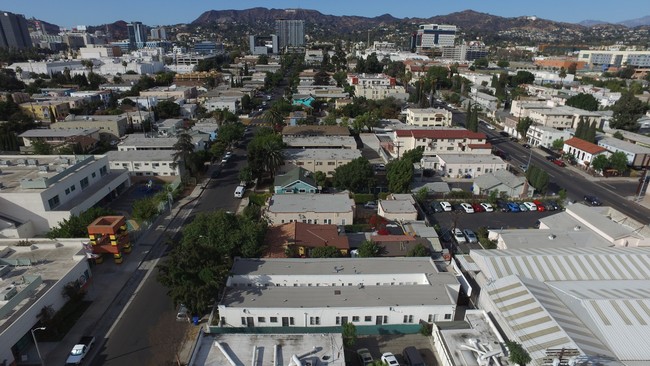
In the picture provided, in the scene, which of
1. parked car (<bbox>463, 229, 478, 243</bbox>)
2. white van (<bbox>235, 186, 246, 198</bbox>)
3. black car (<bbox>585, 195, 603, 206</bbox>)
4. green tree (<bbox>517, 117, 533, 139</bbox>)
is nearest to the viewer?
parked car (<bbox>463, 229, 478, 243</bbox>)

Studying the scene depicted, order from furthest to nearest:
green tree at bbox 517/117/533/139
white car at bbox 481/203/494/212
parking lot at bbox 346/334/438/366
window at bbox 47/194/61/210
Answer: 1. green tree at bbox 517/117/533/139
2. white car at bbox 481/203/494/212
3. window at bbox 47/194/61/210
4. parking lot at bbox 346/334/438/366

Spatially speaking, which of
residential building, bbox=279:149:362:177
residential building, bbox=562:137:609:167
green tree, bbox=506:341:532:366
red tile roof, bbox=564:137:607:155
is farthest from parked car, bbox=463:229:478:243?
red tile roof, bbox=564:137:607:155

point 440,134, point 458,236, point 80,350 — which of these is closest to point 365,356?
point 80,350

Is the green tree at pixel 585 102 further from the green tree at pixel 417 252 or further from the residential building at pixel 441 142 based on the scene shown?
the green tree at pixel 417 252

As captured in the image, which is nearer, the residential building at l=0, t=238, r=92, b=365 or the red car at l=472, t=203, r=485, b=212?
the residential building at l=0, t=238, r=92, b=365

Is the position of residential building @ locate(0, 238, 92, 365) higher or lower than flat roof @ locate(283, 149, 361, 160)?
lower

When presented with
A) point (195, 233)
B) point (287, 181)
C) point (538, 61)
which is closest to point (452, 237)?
point (287, 181)

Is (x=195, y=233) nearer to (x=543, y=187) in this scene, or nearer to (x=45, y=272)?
(x=45, y=272)

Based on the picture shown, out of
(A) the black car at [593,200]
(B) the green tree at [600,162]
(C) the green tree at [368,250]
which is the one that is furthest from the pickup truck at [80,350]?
(B) the green tree at [600,162]

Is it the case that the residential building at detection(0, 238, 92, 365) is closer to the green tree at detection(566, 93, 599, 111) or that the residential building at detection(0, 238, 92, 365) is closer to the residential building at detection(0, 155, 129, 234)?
the residential building at detection(0, 155, 129, 234)
